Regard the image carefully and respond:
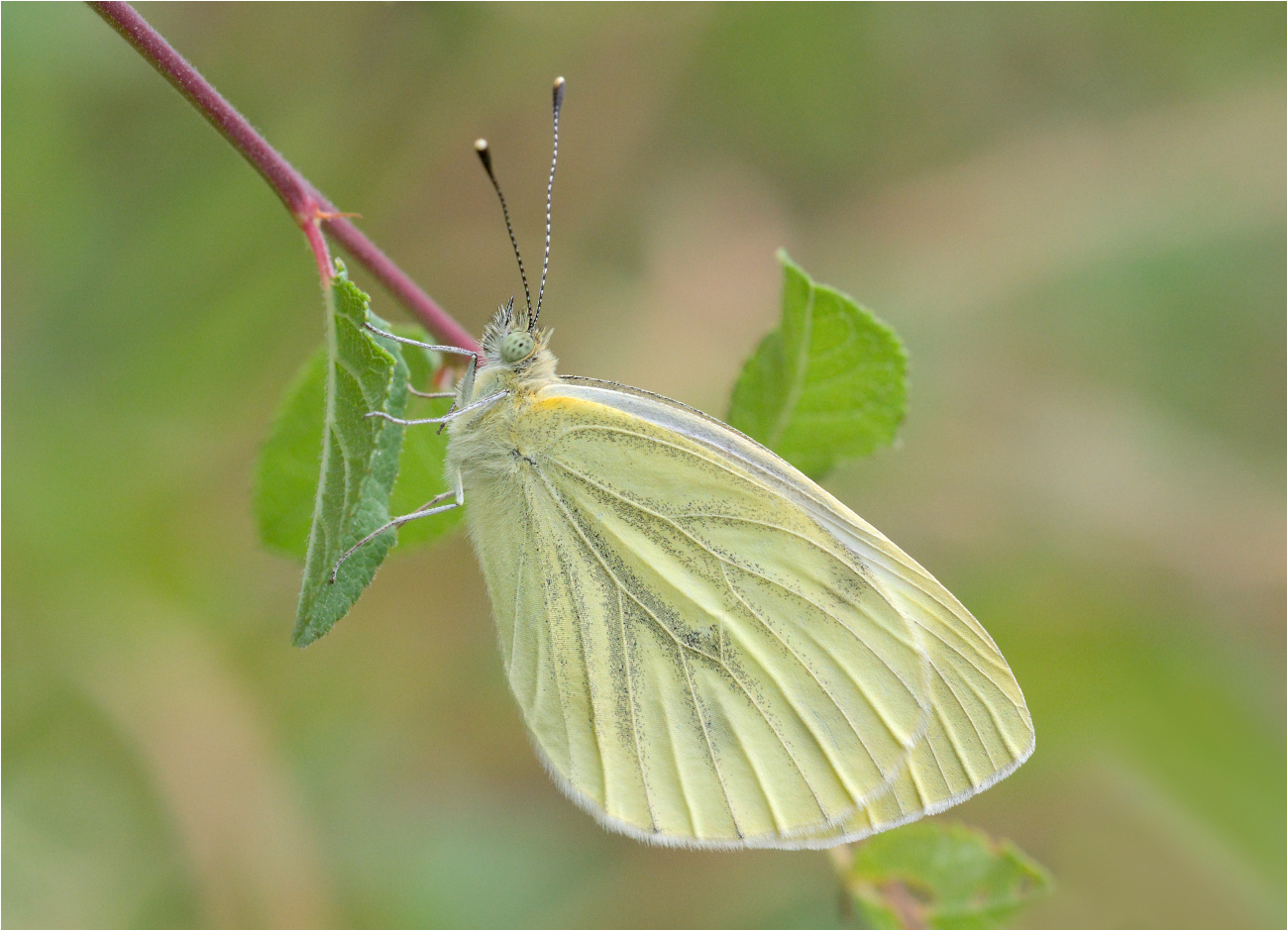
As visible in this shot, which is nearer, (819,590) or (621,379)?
(819,590)

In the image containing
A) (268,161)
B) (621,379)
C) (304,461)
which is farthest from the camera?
(621,379)

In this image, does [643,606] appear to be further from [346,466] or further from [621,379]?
[621,379]

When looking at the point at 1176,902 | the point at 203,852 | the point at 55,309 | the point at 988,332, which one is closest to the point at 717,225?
the point at 988,332

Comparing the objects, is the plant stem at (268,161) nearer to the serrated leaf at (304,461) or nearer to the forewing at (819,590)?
the serrated leaf at (304,461)

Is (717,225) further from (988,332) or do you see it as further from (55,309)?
(55,309)

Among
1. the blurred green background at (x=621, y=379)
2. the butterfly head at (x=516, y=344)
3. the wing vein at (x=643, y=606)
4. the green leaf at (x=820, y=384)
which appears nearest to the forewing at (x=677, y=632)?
the wing vein at (x=643, y=606)

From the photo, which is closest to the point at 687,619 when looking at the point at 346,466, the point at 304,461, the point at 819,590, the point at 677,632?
the point at 677,632

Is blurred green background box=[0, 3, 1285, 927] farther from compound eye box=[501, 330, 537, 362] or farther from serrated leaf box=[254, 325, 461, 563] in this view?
compound eye box=[501, 330, 537, 362]
